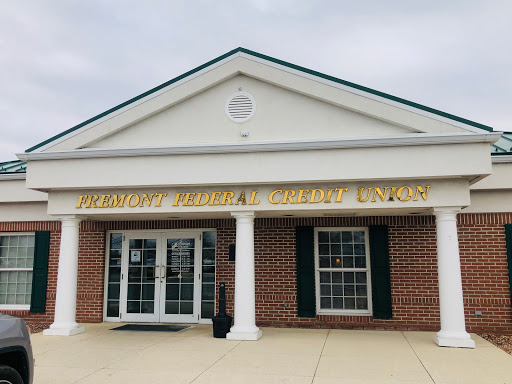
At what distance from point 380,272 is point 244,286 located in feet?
11.4

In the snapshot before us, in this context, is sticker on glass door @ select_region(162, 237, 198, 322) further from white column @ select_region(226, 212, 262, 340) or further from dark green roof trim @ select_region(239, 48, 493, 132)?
dark green roof trim @ select_region(239, 48, 493, 132)

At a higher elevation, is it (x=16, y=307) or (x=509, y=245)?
(x=509, y=245)

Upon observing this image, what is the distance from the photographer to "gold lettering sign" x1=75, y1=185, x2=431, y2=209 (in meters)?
9.29

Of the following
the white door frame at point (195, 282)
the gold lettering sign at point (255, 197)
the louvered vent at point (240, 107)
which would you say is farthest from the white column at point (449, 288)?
the white door frame at point (195, 282)

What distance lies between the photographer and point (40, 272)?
1233 centimetres

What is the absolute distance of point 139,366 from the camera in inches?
295

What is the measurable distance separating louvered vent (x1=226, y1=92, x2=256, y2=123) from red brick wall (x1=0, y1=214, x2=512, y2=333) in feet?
9.51

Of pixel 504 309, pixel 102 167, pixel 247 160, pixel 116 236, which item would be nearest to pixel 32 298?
pixel 116 236

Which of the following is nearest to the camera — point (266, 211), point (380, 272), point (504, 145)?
point (266, 211)

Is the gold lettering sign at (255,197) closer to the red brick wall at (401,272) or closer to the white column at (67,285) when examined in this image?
the white column at (67,285)

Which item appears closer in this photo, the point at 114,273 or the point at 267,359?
the point at 267,359

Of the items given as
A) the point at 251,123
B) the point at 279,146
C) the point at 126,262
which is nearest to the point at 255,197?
the point at 279,146

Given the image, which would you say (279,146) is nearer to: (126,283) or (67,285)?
(67,285)

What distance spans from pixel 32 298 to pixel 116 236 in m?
2.73
